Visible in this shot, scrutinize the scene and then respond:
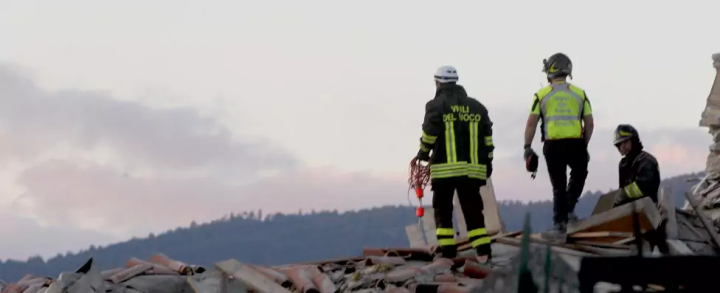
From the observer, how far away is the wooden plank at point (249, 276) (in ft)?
43.2

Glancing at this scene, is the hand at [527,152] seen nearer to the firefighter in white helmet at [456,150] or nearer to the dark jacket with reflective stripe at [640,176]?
the firefighter in white helmet at [456,150]

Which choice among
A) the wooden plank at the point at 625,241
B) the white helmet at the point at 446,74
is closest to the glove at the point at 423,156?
the white helmet at the point at 446,74

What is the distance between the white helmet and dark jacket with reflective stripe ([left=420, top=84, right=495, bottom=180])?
7 centimetres

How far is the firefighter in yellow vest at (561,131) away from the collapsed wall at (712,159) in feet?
17.3

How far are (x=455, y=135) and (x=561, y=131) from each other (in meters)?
1.40

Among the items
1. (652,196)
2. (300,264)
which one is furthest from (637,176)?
(300,264)

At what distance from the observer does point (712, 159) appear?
19781mm

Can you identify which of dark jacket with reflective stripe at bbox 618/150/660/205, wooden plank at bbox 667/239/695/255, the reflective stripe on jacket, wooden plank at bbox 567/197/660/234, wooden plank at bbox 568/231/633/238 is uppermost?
the reflective stripe on jacket

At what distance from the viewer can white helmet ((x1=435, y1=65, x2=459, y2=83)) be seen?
1393 centimetres

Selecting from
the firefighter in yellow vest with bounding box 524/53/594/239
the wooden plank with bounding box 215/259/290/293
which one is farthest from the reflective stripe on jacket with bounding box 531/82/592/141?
the wooden plank with bounding box 215/259/290/293

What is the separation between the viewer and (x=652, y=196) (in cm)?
1552

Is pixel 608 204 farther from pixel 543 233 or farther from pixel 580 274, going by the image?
pixel 580 274

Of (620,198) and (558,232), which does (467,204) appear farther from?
(620,198)

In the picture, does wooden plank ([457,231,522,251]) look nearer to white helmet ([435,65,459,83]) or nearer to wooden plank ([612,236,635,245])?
wooden plank ([612,236,635,245])
